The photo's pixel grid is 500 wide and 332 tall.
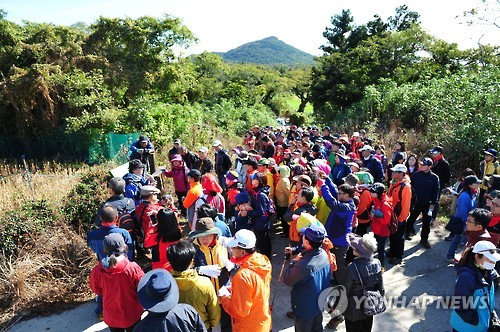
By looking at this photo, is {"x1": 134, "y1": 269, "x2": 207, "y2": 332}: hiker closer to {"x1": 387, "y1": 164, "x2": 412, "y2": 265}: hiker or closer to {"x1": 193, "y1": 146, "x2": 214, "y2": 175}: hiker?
{"x1": 387, "y1": 164, "x2": 412, "y2": 265}: hiker

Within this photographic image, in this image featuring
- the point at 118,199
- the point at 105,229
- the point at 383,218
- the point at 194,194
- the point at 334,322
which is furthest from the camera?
the point at 194,194

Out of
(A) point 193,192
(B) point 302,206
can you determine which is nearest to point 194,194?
(A) point 193,192

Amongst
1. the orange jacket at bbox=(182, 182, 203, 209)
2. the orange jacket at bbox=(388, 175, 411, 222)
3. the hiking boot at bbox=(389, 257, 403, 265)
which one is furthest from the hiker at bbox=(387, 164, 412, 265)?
the orange jacket at bbox=(182, 182, 203, 209)

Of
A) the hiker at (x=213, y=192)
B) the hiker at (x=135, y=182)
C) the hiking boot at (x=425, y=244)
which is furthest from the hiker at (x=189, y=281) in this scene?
the hiking boot at (x=425, y=244)

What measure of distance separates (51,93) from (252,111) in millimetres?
11350

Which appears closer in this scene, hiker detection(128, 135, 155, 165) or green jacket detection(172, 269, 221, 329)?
green jacket detection(172, 269, 221, 329)

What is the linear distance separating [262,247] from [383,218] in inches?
75.4

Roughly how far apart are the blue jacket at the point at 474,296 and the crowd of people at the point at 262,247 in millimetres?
12

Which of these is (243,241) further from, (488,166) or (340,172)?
(488,166)

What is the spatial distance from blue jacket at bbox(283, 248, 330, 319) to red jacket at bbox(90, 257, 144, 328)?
5.06 feet

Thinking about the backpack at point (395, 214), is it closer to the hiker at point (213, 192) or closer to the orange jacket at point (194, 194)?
the hiker at point (213, 192)

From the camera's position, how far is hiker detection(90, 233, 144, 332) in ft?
10.9

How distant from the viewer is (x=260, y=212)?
5.01 meters

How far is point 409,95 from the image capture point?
560 inches
